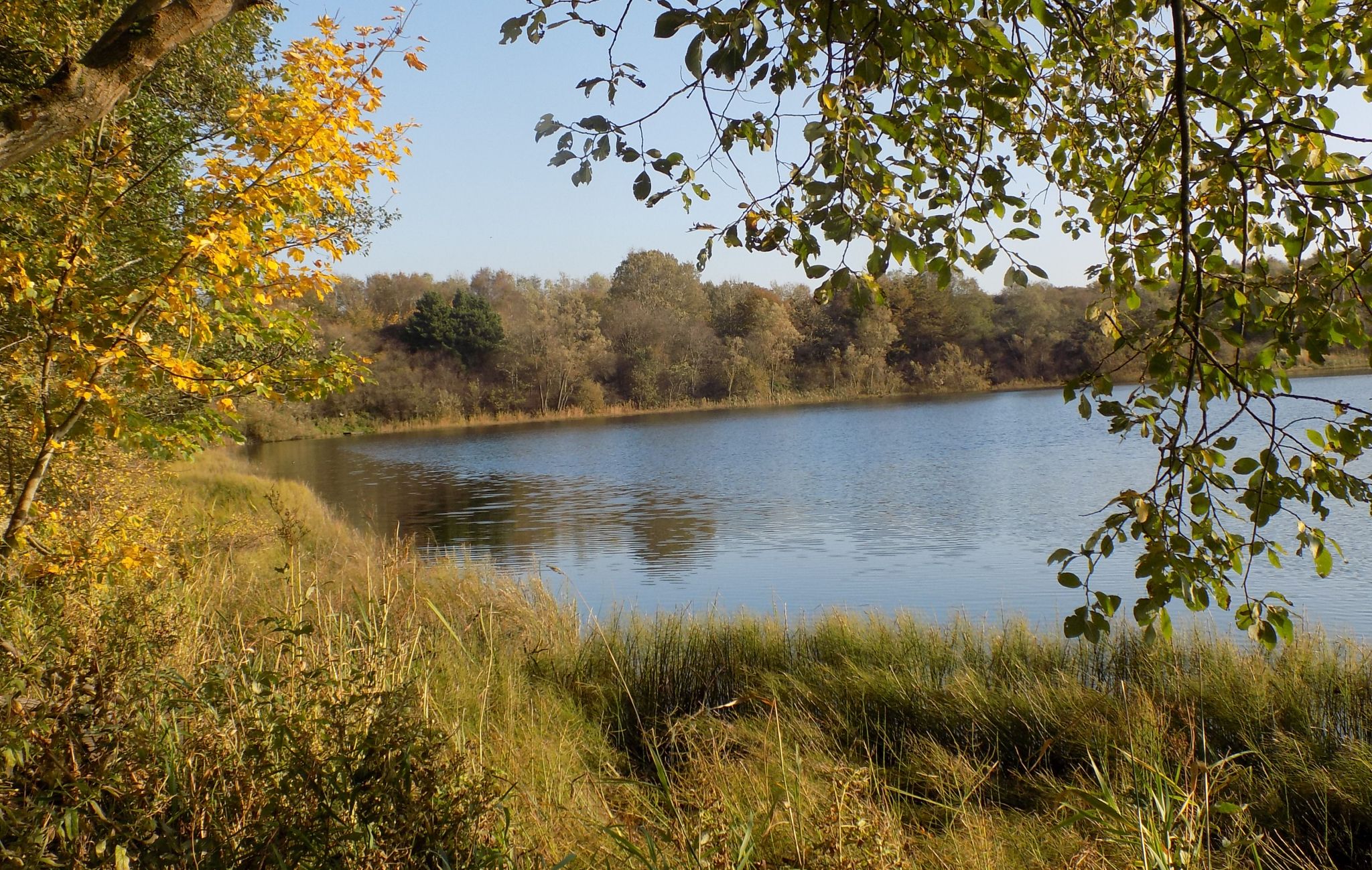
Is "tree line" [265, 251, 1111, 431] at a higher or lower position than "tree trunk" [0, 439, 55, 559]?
higher

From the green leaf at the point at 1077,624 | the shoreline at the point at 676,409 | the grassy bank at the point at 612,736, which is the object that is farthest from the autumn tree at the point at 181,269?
the shoreline at the point at 676,409

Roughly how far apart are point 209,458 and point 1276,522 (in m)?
23.2

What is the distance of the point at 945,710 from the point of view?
17.5ft

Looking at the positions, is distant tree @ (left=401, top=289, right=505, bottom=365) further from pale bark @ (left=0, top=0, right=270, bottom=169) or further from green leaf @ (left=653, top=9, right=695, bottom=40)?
green leaf @ (left=653, top=9, right=695, bottom=40)

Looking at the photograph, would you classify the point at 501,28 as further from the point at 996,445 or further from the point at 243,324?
the point at 996,445

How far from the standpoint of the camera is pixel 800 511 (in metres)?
16.3

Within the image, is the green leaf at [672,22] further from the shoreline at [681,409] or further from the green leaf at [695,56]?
the shoreline at [681,409]

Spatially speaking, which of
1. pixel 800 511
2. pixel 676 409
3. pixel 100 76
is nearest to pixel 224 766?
pixel 100 76

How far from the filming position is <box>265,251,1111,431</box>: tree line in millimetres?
51938

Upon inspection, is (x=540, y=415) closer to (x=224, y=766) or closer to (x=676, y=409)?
(x=676, y=409)

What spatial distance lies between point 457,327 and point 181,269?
1978 inches

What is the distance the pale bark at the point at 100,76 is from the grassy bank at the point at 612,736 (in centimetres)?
153

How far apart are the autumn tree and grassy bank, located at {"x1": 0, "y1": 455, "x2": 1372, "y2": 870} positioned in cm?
72

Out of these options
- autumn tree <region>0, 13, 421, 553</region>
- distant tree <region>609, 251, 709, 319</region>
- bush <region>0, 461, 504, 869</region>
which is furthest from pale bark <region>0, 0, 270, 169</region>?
distant tree <region>609, 251, 709, 319</region>
